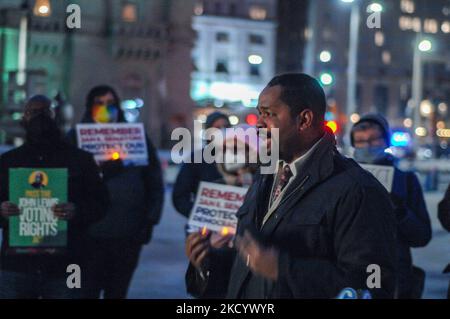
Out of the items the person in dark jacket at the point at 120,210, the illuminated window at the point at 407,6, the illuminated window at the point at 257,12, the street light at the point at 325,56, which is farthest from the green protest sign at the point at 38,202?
the illuminated window at the point at 407,6

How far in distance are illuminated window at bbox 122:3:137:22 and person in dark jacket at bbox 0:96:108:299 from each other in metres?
58.8

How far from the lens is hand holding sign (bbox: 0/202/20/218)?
227 inches

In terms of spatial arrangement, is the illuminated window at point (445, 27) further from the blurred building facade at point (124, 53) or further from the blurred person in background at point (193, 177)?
the blurred person in background at point (193, 177)

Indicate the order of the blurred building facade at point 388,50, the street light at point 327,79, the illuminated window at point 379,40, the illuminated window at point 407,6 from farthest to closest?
the illuminated window at point 407,6 → the illuminated window at point 379,40 → the blurred building facade at point 388,50 → the street light at point 327,79

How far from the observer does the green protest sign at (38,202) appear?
583 centimetres

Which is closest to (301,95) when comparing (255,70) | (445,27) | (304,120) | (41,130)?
(304,120)

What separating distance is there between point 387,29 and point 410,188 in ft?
375

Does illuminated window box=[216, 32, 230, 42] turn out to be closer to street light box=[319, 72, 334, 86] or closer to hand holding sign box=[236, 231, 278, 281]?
street light box=[319, 72, 334, 86]

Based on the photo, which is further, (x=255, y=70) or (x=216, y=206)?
(x=255, y=70)

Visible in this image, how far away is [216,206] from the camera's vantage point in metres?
6.14

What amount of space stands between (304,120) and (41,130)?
2.89 m

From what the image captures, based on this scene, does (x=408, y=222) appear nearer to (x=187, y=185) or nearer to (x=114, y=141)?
(x=187, y=185)

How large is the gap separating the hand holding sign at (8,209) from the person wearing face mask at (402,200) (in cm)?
230
